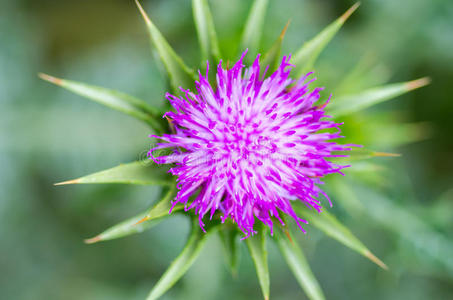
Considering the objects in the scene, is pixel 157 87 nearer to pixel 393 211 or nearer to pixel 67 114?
pixel 67 114

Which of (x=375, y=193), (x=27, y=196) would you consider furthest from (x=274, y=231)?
(x=27, y=196)

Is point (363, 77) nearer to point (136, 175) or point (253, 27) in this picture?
point (253, 27)

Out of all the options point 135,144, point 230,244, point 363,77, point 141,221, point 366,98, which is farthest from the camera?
point 135,144

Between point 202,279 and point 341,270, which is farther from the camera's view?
point 341,270

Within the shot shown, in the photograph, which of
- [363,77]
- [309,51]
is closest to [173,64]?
[309,51]

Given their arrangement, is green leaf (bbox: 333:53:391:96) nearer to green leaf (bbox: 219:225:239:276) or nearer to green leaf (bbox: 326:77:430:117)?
green leaf (bbox: 326:77:430:117)

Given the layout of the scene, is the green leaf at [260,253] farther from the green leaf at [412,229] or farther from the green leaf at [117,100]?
the green leaf at [412,229]

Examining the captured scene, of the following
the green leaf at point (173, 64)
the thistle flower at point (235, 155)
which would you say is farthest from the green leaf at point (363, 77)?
the green leaf at point (173, 64)
